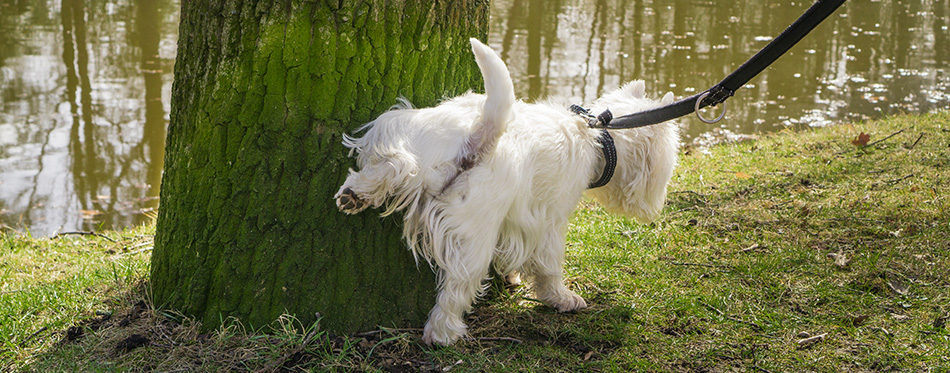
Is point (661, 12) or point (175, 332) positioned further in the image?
point (661, 12)

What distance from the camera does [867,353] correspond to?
9.25 ft

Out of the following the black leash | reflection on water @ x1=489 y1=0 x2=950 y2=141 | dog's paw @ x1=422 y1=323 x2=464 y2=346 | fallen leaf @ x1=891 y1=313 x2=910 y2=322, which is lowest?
dog's paw @ x1=422 y1=323 x2=464 y2=346

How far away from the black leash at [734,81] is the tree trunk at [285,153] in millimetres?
862

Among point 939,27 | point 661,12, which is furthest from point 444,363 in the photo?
point 939,27

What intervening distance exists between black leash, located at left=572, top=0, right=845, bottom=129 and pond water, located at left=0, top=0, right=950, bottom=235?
117 inches

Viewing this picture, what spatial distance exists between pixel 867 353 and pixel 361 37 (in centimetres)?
246

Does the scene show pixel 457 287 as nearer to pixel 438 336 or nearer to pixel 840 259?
pixel 438 336

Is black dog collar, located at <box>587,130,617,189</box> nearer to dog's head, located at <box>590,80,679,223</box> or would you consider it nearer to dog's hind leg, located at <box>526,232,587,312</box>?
dog's head, located at <box>590,80,679,223</box>

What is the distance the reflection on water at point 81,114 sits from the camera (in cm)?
604

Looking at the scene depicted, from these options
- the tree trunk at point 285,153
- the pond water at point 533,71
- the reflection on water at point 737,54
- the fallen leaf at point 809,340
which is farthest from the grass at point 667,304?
the reflection on water at point 737,54

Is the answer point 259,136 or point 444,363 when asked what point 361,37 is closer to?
point 259,136

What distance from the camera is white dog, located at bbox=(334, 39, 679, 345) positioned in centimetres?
253

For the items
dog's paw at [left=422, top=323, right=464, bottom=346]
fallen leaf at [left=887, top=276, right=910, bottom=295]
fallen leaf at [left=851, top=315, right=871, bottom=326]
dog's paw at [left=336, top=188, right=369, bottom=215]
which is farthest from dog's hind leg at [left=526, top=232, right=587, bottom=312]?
fallen leaf at [left=887, top=276, right=910, bottom=295]

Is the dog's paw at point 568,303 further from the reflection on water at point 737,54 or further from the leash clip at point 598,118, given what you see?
the reflection on water at point 737,54
